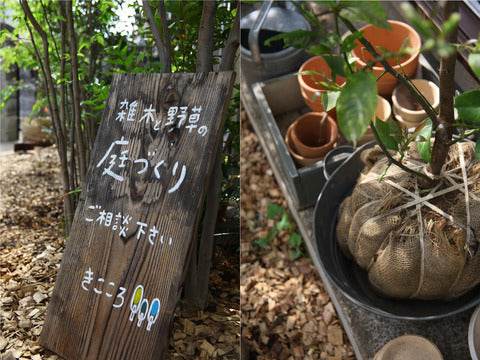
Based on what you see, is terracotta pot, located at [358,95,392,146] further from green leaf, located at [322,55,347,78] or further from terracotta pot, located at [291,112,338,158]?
green leaf, located at [322,55,347,78]

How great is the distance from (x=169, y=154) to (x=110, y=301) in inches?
16.2

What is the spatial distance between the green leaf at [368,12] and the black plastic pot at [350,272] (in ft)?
2.56

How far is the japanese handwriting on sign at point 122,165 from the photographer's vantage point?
105 centimetres

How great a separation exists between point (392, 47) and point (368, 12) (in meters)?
1.47

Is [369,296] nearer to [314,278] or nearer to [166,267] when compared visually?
[314,278]

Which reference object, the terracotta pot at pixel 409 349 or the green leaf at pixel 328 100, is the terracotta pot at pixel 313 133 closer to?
the terracotta pot at pixel 409 349

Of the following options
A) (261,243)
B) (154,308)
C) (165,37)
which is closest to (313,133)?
(261,243)

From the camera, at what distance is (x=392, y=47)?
1.89 m

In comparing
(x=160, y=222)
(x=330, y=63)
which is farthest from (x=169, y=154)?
(x=330, y=63)

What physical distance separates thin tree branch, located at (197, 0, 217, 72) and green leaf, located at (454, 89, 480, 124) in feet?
2.39

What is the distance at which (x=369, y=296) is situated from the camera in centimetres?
122

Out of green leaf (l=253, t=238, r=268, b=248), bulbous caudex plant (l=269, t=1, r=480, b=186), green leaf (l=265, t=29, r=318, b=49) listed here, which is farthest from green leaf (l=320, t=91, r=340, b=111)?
green leaf (l=253, t=238, r=268, b=248)

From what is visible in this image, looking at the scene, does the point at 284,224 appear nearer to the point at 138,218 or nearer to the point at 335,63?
the point at 138,218

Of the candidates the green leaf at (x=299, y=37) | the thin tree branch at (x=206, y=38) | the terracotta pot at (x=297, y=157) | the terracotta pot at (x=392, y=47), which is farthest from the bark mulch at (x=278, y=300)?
the green leaf at (x=299, y=37)
